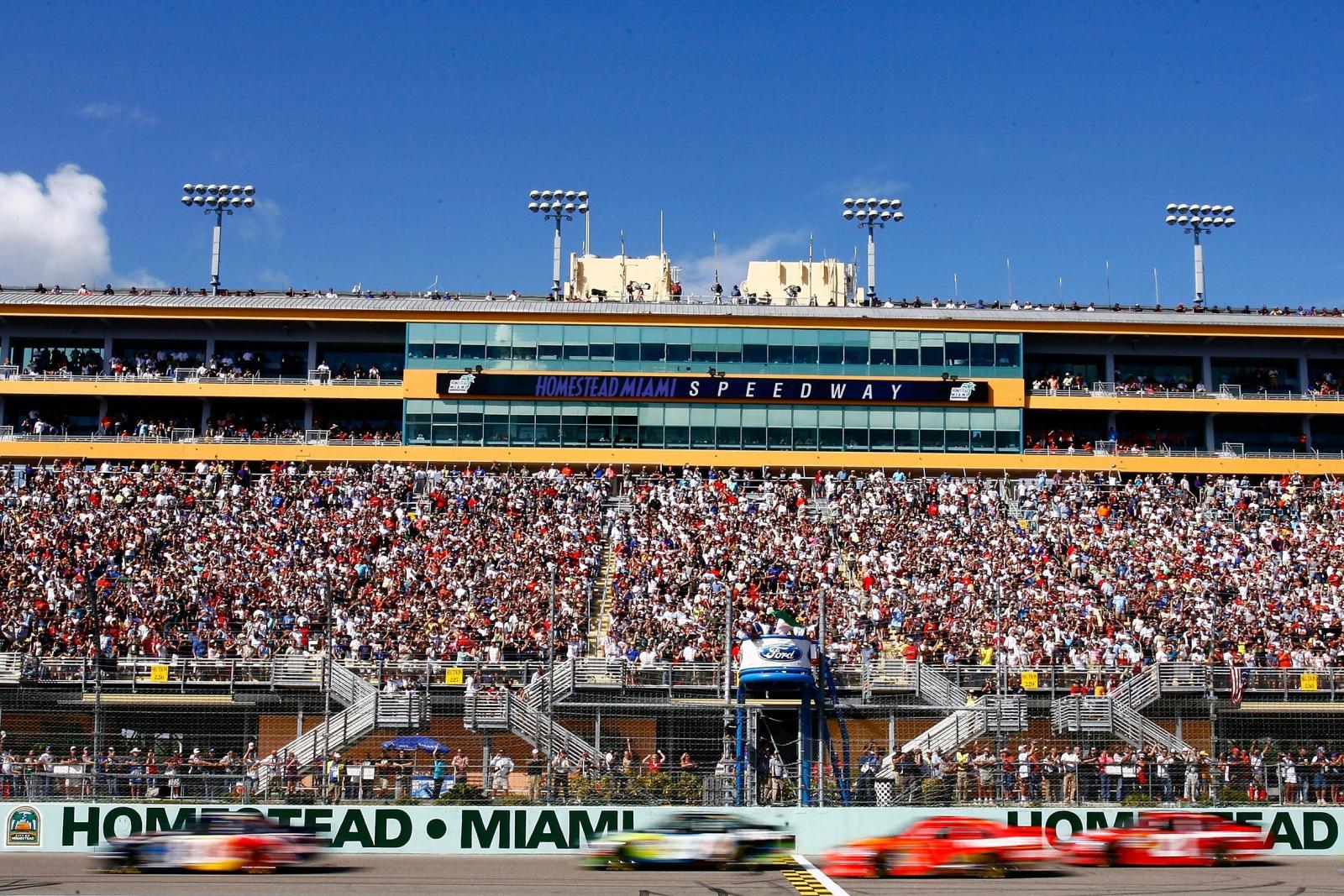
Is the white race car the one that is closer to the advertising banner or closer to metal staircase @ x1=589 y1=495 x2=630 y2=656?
metal staircase @ x1=589 y1=495 x2=630 y2=656

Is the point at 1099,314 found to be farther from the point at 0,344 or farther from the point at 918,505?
the point at 0,344

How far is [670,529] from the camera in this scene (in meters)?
43.2

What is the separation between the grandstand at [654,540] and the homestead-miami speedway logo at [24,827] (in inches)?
22.9

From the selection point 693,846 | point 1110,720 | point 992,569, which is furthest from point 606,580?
point 693,846

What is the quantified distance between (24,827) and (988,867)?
51.5 feet

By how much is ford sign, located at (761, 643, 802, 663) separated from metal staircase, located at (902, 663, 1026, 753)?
5.59 metres

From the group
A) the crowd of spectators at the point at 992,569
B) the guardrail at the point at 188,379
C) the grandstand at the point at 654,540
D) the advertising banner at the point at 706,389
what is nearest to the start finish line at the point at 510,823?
the grandstand at the point at 654,540

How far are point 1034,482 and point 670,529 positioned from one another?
14030 millimetres

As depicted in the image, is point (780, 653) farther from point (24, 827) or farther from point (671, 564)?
point (671, 564)

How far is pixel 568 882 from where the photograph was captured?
21.2m

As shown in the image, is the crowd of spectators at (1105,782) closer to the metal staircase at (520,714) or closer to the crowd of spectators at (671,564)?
the metal staircase at (520,714)

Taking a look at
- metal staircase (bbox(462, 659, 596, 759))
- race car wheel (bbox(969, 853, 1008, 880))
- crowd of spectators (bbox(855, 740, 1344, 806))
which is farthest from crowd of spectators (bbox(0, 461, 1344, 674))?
race car wheel (bbox(969, 853, 1008, 880))

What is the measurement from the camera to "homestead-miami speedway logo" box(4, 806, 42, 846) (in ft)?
78.7

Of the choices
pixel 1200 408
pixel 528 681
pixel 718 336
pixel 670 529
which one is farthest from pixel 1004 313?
pixel 528 681
